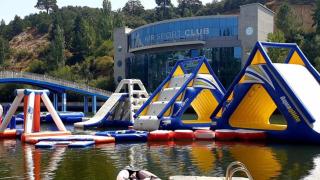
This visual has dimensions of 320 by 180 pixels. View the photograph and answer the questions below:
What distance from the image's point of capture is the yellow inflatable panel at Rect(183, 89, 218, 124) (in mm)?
59906

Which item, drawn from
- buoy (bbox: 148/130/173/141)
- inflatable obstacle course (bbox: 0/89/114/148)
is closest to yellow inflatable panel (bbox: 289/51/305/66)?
buoy (bbox: 148/130/173/141)

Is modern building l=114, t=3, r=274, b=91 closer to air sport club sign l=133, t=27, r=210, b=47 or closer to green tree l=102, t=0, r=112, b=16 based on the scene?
air sport club sign l=133, t=27, r=210, b=47

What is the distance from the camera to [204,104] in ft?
199

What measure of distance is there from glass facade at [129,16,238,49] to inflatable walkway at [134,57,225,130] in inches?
1614

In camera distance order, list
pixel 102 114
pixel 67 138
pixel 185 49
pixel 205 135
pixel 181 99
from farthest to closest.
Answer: pixel 185 49
pixel 102 114
pixel 181 99
pixel 205 135
pixel 67 138

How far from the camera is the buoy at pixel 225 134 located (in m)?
45.4

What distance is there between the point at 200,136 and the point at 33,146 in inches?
590

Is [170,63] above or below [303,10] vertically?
below

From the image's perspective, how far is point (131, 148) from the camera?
40.5 meters

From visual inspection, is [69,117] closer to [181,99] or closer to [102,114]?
[102,114]

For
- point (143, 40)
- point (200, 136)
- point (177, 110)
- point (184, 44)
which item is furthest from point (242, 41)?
point (200, 136)

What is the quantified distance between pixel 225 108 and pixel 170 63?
59.0 m

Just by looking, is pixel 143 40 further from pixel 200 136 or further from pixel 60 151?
pixel 60 151

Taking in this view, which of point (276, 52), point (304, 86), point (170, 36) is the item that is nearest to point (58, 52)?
point (170, 36)
